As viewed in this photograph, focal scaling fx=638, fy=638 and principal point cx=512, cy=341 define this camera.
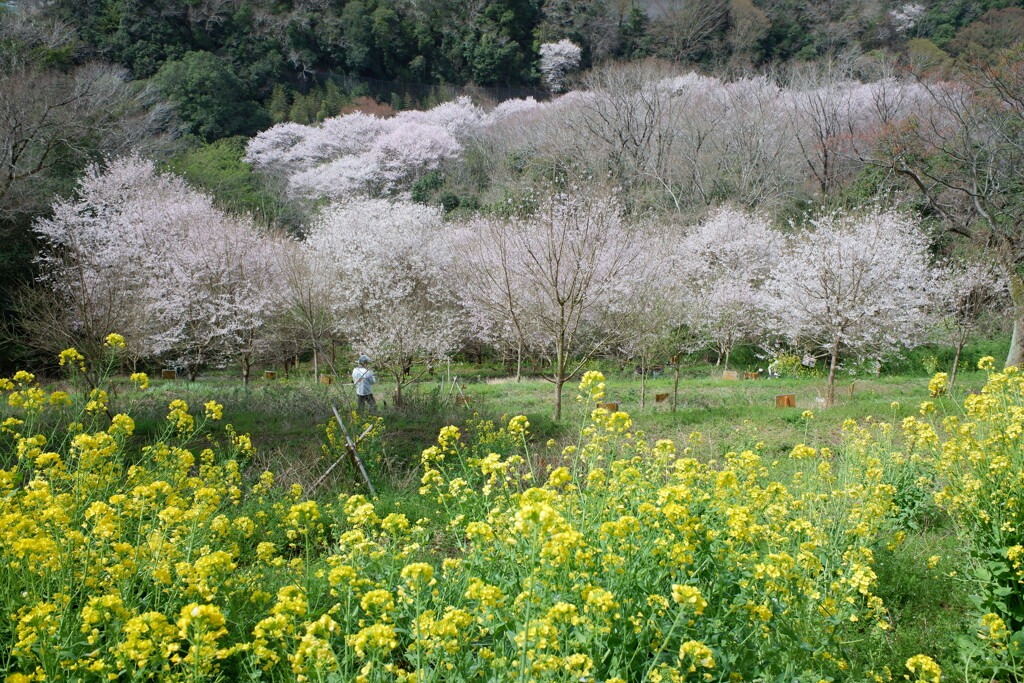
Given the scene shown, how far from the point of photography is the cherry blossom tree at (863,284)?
563 inches

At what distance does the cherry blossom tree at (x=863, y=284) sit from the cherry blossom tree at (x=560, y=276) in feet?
13.6

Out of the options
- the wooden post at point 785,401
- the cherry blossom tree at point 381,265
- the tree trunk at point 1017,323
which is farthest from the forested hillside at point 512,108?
the wooden post at point 785,401

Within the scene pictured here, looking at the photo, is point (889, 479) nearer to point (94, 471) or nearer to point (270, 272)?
point (94, 471)

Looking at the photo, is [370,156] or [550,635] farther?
[370,156]

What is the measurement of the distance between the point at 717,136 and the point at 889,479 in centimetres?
2618

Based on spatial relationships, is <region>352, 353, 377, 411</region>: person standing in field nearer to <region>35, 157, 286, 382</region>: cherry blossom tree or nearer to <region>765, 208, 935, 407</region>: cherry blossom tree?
<region>35, 157, 286, 382</region>: cherry blossom tree

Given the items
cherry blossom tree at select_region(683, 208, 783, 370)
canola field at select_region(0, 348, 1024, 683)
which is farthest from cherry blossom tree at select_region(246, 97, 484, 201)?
canola field at select_region(0, 348, 1024, 683)

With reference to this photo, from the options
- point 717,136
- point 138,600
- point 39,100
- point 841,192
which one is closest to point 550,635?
point 138,600

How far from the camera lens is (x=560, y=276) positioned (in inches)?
531

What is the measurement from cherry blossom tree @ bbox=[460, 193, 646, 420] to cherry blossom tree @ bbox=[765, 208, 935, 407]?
13.6 feet

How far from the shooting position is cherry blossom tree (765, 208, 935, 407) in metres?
14.3

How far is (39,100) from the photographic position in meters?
19.6

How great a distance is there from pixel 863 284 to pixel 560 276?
7.06 meters

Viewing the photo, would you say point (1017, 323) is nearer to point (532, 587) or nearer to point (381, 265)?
point (532, 587)
